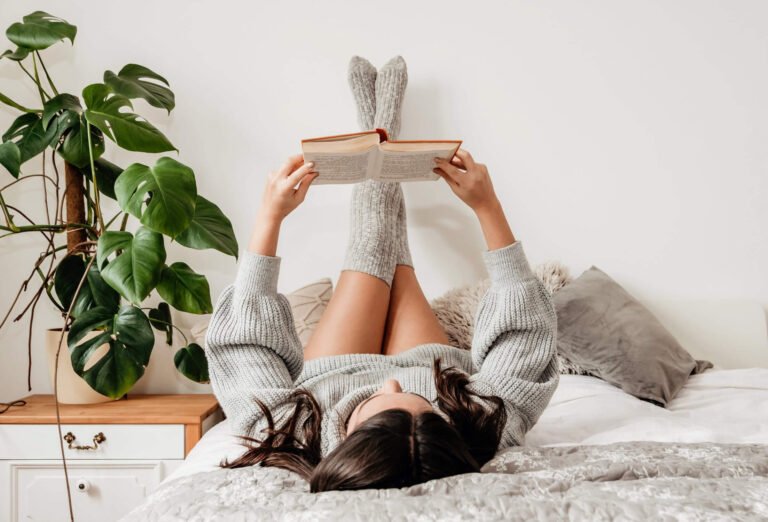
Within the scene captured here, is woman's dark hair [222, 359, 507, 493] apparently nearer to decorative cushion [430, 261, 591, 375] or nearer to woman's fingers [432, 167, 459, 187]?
woman's fingers [432, 167, 459, 187]

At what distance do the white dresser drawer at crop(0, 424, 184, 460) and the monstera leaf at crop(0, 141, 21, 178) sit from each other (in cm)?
68

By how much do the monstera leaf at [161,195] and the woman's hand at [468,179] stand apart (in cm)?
56

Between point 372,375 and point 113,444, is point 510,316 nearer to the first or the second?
point 372,375

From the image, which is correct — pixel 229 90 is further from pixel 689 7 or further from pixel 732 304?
pixel 732 304

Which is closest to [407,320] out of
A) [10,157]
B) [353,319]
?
[353,319]

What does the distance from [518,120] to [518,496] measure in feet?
5.56

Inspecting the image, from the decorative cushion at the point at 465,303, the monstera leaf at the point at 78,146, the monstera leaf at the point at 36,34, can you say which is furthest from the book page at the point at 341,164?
the monstera leaf at the point at 36,34

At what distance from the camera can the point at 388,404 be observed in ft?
3.50

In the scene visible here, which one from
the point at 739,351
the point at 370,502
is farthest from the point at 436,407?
the point at 739,351

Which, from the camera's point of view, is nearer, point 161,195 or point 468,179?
point 468,179

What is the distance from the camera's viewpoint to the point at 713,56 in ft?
7.34

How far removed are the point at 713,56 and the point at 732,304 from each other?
81 cm

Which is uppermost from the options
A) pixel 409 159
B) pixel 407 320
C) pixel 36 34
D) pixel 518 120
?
pixel 36 34

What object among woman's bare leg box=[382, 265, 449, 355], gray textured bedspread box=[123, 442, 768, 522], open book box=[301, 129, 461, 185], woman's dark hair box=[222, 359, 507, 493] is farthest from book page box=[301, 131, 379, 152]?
woman's bare leg box=[382, 265, 449, 355]
